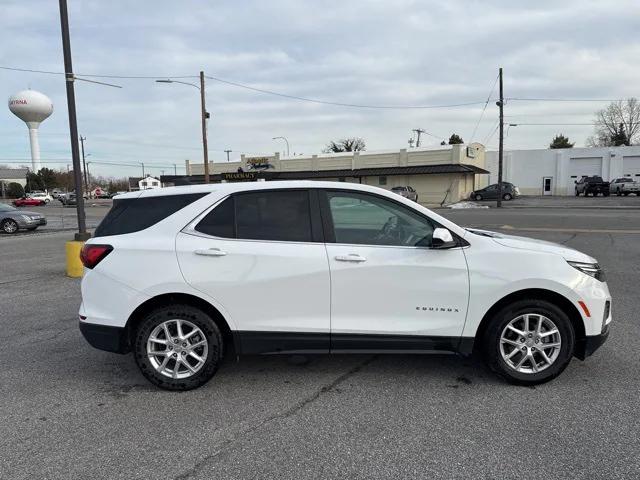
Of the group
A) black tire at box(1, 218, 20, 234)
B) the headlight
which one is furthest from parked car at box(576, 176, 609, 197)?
the headlight

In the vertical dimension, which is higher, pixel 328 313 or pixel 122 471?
pixel 328 313

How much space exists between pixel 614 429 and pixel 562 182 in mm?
59206

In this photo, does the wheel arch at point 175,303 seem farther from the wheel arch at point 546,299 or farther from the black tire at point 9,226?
the black tire at point 9,226

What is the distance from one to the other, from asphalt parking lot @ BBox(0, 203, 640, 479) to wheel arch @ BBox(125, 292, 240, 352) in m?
0.50

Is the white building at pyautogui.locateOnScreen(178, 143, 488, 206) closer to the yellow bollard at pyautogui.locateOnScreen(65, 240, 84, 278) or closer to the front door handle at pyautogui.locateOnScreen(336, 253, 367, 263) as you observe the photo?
the yellow bollard at pyautogui.locateOnScreen(65, 240, 84, 278)

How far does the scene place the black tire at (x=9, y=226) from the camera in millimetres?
21172

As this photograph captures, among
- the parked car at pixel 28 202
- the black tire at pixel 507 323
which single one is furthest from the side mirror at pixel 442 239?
the parked car at pixel 28 202

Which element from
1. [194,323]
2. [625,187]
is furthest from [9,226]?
[625,187]

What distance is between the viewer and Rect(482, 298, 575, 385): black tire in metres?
3.87

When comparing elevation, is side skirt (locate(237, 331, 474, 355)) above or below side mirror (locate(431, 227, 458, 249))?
below

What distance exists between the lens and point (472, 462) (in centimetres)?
293

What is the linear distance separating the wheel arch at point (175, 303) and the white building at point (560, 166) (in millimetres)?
58209

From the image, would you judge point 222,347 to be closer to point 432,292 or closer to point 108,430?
point 108,430

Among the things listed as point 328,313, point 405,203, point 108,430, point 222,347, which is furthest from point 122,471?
point 405,203
